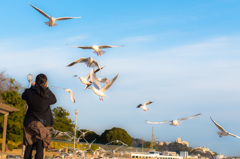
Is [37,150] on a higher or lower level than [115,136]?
lower

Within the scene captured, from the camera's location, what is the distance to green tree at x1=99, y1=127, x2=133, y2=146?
9739 cm

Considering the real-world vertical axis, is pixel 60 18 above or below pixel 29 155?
above

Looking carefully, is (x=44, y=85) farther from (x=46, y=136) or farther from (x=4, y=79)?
(x=4, y=79)

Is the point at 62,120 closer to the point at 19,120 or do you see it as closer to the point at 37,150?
the point at 19,120

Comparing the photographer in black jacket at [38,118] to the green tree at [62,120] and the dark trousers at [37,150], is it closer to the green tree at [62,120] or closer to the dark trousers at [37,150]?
the dark trousers at [37,150]

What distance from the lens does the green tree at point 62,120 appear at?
214 feet

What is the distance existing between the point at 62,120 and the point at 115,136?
3133cm

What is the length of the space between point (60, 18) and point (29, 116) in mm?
11371

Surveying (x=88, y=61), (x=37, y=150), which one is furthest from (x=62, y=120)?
(x=37, y=150)

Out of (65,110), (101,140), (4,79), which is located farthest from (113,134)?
(4,79)

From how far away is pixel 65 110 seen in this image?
238 feet

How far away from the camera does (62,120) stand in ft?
222

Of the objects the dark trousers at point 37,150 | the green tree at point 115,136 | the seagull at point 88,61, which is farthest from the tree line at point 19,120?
the dark trousers at point 37,150

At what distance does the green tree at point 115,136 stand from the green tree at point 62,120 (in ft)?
88.2
